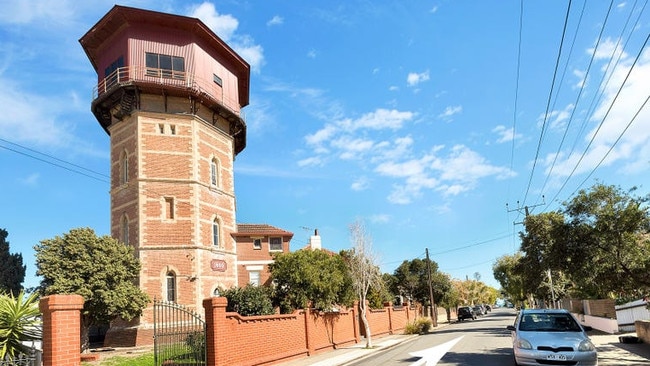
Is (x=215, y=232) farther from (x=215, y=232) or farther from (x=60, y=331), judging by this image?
(x=60, y=331)

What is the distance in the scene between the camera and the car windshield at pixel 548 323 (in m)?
12.3

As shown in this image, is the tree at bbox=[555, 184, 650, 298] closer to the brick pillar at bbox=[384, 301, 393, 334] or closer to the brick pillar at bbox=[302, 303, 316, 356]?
the brick pillar at bbox=[302, 303, 316, 356]

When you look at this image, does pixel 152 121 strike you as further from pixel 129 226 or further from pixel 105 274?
pixel 105 274

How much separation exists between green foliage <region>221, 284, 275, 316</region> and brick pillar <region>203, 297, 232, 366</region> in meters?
6.52

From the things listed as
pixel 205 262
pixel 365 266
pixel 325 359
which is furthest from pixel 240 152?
pixel 325 359

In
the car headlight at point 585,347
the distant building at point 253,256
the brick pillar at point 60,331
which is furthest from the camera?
the distant building at point 253,256

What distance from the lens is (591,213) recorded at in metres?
14.4

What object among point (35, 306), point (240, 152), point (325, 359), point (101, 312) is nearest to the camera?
point (35, 306)

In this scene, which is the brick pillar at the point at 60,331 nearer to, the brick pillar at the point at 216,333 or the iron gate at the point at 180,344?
the iron gate at the point at 180,344

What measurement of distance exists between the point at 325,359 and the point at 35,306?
13817mm

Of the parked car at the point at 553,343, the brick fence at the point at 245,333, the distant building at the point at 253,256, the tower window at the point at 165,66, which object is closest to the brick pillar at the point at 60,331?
the brick fence at the point at 245,333

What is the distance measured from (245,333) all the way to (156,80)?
18.9 m

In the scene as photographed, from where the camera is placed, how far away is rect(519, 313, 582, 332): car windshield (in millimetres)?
12332

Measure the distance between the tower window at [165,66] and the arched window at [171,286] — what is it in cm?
1201
